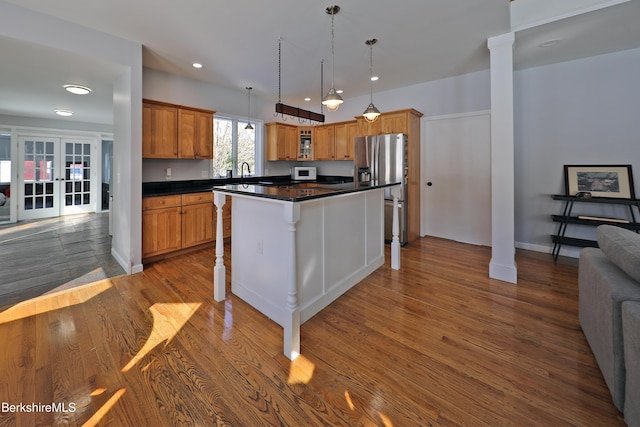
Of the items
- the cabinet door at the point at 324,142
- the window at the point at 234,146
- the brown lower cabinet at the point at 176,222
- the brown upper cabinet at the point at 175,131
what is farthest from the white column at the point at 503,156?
the window at the point at 234,146

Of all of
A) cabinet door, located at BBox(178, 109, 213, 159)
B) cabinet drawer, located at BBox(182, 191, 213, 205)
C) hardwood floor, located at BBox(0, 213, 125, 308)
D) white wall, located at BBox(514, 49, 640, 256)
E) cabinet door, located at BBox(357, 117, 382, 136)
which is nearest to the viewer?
hardwood floor, located at BBox(0, 213, 125, 308)

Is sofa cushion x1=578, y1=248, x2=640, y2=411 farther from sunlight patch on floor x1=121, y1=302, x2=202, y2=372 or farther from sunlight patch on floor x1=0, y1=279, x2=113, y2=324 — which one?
sunlight patch on floor x1=0, y1=279, x2=113, y2=324

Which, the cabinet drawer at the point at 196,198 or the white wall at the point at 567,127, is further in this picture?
the cabinet drawer at the point at 196,198

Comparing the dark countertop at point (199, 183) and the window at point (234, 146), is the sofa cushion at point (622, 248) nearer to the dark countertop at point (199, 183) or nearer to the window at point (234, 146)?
the dark countertop at point (199, 183)

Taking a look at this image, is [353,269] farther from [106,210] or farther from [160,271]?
[106,210]

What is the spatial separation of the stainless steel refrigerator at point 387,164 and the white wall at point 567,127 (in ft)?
5.48

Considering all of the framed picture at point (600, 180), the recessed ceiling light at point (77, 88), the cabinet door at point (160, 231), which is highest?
the recessed ceiling light at point (77, 88)

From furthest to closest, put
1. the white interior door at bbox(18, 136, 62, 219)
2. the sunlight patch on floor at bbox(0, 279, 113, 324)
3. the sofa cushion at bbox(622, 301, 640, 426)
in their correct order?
the white interior door at bbox(18, 136, 62, 219) < the sunlight patch on floor at bbox(0, 279, 113, 324) < the sofa cushion at bbox(622, 301, 640, 426)

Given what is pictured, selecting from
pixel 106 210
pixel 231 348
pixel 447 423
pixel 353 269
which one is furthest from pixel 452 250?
pixel 106 210

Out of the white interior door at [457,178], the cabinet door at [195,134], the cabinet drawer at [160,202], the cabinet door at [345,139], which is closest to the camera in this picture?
the cabinet drawer at [160,202]

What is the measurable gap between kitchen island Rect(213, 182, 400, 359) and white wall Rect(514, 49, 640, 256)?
274 centimetres

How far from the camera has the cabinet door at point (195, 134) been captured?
13.9 ft

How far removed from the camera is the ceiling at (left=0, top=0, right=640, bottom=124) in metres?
2.63

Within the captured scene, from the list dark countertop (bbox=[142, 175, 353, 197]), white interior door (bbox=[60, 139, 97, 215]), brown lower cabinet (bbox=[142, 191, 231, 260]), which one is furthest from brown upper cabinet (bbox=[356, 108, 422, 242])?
white interior door (bbox=[60, 139, 97, 215])
